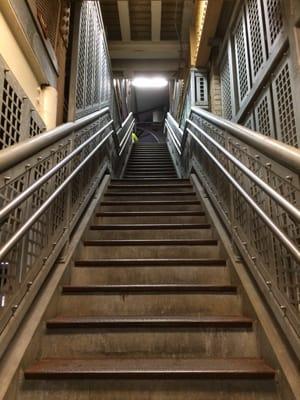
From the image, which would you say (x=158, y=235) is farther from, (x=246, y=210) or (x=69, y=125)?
(x=69, y=125)

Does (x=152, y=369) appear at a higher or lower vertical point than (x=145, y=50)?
lower

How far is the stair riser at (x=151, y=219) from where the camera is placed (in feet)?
11.4

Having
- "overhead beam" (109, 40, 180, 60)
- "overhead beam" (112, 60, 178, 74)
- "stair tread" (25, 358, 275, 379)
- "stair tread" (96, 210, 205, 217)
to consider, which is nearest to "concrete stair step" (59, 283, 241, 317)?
"stair tread" (25, 358, 275, 379)

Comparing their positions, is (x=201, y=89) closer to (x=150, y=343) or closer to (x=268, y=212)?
(x=268, y=212)

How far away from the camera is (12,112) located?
7.15 ft

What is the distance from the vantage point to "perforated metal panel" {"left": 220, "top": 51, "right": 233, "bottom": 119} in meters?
4.88

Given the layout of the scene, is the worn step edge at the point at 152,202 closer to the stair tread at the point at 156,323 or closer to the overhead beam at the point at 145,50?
the stair tread at the point at 156,323

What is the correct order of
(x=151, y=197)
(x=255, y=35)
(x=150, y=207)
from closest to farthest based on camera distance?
(x=255, y=35) → (x=150, y=207) → (x=151, y=197)

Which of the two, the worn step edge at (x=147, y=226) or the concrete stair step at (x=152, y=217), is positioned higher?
the concrete stair step at (x=152, y=217)

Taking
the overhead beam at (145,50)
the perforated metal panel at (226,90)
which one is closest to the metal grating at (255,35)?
the perforated metal panel at (226,90)

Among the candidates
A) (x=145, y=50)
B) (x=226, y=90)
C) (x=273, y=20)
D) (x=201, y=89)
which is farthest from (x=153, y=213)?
(x=145, y=50)

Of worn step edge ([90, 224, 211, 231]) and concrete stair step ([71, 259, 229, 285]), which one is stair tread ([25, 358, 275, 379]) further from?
worn step edge ([90, 224, 211, 231])

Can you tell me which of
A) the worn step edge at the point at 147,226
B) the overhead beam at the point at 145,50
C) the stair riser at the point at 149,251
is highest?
the overhead beam at the point at 145,50

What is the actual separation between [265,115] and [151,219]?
55.1 inches
